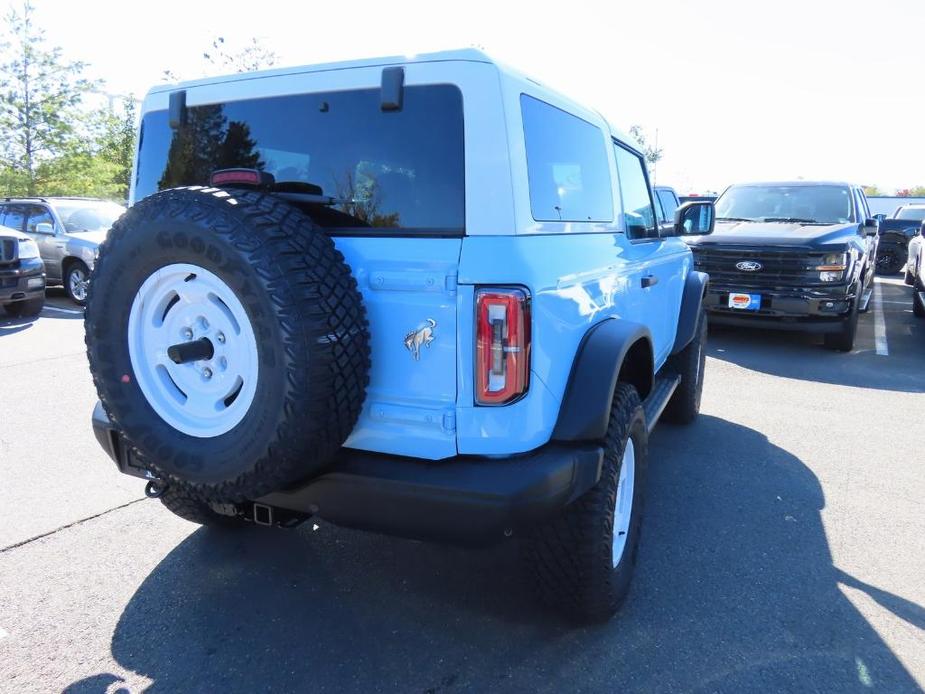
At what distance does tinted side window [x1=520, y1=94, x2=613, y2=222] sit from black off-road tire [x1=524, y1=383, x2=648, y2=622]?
784mm

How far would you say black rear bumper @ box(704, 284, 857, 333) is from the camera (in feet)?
23.6

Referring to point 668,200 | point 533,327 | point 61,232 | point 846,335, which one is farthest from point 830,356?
point 61,232

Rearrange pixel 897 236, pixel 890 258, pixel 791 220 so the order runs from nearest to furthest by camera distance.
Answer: pixel 791 220 < pixel 897 236 < pixel 890 258

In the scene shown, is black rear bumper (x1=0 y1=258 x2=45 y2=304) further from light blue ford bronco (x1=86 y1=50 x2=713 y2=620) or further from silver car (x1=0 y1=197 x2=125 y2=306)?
light blue ford bronco (x1=86 y1=50 x2=713 y2=620)

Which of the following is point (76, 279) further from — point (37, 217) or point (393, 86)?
point (393, 86)

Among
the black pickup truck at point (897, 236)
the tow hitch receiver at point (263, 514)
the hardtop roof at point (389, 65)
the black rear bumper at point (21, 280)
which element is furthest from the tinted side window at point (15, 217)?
the black pickup truck at point (897, 236)

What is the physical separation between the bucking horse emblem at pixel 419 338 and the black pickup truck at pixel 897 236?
16675 millimetres

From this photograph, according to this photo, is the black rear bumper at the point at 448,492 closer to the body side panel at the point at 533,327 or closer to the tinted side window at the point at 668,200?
the body side panel at the point at 533,327

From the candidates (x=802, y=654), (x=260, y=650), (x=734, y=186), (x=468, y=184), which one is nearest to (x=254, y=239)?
(x=468, y=184)

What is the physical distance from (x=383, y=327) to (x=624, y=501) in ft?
4.42

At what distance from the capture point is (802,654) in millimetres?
2400

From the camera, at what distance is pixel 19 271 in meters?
8.94

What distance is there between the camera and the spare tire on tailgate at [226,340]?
1850mm

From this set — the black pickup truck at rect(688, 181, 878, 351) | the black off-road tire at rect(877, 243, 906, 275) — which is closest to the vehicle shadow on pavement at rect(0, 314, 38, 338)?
the black pickup truck at rect(688, 181, 878, 351)
